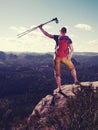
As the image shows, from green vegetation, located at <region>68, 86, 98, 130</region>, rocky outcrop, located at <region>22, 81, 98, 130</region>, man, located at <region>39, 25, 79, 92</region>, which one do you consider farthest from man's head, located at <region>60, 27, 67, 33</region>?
green vegetation, located at <region>68, 86, 98, 130</region>

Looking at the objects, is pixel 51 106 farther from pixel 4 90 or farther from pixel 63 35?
pixel 4 90

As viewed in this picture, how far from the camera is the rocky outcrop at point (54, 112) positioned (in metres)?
13.6

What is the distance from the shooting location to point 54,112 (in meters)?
15.6

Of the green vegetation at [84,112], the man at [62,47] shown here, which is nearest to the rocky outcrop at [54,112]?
the green vegetation at [84,112]

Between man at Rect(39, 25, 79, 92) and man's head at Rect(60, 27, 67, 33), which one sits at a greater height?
man's head at Rect(60, 27, 67, 33)

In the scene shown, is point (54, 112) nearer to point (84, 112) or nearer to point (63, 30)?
point (84, 112)

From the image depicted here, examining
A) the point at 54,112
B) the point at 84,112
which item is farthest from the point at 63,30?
the point at 54,112

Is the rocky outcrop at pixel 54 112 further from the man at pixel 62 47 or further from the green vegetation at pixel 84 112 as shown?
the man at pixel 62 47

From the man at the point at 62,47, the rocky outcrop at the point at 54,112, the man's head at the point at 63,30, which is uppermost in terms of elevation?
the man's head at the point at 63,30

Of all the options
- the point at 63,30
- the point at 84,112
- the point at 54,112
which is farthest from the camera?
the point at 54,112

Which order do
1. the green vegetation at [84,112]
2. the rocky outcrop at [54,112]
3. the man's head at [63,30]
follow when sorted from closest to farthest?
the green vegetation at [84,112] → the man's head at [63,30] → the rocky outcrop at [54,112]

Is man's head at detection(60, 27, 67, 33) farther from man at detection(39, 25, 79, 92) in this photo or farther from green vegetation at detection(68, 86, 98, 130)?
green vegetation at detection(68, 86, 98, 130)

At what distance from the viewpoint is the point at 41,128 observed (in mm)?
15156

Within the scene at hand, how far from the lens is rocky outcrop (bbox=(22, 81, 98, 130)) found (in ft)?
44.8
